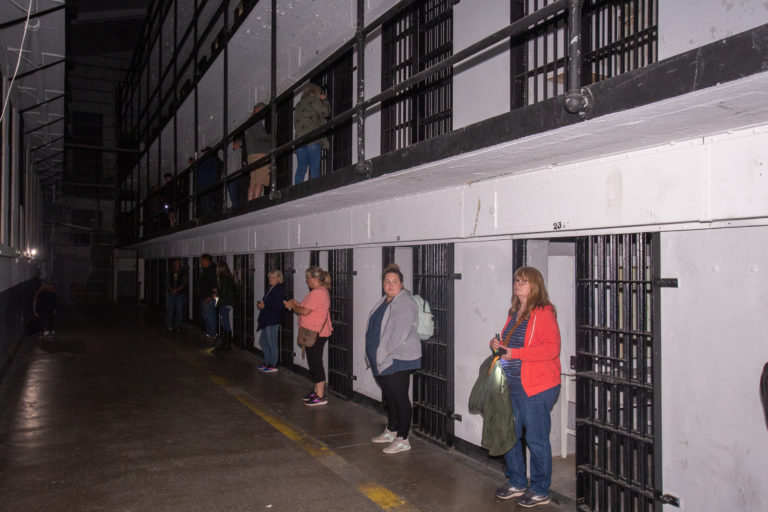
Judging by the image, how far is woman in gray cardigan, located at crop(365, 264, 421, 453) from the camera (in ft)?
17.9

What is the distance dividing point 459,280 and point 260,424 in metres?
2.87

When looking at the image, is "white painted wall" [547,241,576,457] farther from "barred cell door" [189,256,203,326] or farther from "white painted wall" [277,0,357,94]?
"barred cell door" [189,256,203,326]

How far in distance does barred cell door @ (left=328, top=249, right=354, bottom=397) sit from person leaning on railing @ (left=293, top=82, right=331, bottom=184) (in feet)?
4.18

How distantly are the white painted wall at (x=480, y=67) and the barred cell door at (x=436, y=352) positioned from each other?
1378mm

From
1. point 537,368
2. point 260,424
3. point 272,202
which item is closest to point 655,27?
point 537,368

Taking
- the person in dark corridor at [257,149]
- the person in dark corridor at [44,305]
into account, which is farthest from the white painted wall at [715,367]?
the person in dark corridor at [44,305]

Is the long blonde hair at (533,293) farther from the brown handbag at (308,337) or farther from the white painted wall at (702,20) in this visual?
the brown handbag at (308,337)

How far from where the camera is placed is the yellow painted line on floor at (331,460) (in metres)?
4.37

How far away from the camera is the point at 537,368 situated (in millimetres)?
4254

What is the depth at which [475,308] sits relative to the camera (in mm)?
5320

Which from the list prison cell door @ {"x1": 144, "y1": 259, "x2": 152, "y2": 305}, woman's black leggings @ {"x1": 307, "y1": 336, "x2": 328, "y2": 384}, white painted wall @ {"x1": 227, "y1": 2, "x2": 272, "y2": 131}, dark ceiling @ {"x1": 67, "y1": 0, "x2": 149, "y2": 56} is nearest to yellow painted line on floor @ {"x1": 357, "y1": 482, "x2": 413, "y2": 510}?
woman's black leggings @ {"x1": 307, "y1": 336, "x2": 328, "y2": 384}

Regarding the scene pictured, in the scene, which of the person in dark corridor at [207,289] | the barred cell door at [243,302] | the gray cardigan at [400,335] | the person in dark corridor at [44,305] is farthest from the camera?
the person in dark corridor at [44,305]

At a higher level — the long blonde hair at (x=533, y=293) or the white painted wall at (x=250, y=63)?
the white painted wall at (x=250, y=63)

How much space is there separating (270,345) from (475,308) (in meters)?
5.13
